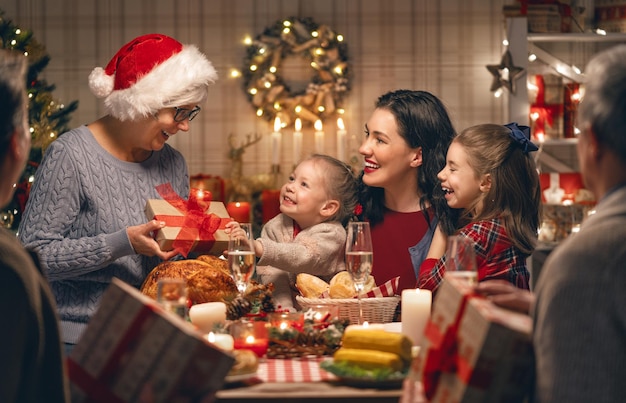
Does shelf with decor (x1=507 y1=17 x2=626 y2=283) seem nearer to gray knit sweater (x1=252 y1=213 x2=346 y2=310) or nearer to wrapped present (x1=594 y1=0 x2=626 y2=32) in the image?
wrapped present (x1=594 y1=0 x2=626 y2=32)

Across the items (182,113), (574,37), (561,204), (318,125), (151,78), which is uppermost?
(574,37)

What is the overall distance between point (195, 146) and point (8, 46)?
88.0 inches

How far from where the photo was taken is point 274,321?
2.33 metres

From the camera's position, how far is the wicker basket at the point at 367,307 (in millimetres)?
2588

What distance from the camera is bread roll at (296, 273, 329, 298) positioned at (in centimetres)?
282

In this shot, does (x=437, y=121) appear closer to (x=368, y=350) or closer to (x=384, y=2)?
(x=368, y=350)

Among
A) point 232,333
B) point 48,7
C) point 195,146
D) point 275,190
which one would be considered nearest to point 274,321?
point 232,333

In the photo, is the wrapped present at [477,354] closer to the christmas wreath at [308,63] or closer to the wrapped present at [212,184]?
the wrapped present at [212,184]

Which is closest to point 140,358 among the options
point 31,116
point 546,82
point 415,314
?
point 415,314

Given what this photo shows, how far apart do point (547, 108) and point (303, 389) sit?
4.50 m

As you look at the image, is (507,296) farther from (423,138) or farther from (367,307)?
(423,138)

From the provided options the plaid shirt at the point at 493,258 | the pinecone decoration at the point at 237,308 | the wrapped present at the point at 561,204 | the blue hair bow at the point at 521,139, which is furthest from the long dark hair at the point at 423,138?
the wrapped present at the point at 561,204

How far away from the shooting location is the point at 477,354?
1410 mm

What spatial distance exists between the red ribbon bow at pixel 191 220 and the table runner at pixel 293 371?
75 centimetres
